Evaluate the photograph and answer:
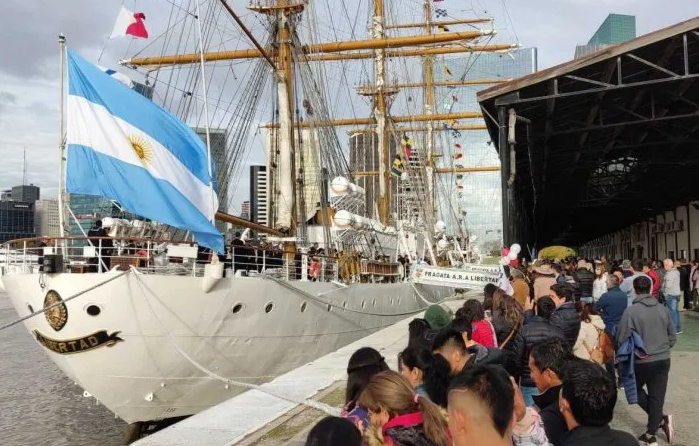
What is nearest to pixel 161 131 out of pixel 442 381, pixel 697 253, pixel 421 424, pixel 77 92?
pixel 77 92

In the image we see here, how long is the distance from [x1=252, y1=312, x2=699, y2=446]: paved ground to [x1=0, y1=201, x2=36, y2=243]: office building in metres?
101

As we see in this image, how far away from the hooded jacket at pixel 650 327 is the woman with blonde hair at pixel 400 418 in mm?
3556

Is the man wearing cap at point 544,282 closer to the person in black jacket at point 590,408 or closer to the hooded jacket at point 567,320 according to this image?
the hooded jacket at point 567,320

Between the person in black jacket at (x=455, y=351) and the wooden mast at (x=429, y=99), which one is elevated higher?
the wooden mast at (x=429, y=99)

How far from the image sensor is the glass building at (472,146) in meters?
48.6

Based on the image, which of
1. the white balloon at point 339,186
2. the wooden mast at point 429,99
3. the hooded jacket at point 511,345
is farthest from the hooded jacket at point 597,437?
the wooden mast at point 429,99

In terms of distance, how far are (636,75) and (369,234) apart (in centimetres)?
1050

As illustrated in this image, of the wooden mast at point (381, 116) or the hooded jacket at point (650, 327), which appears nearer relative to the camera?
the hooded jacket at point (650, 327)

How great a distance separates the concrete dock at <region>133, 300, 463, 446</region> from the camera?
5652mm

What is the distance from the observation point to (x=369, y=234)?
23.7 m

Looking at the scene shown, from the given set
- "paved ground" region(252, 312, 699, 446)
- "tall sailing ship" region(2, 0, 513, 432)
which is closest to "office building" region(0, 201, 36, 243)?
"tall sailing ship" region(2, 0, 513, 432)

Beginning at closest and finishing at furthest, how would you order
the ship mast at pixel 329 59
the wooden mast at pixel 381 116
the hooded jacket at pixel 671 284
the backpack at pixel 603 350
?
the backpack at pixel 603 350 → the hooded jacket at pixel 671 284 → the ship mast at pixel 329 59 → the wooden mast at pixel 381 116

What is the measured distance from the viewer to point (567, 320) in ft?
19.2

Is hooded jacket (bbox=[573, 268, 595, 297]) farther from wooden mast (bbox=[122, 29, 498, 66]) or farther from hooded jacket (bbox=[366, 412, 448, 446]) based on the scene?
wooden mast (bbox=[122, 29, 498, 66])
